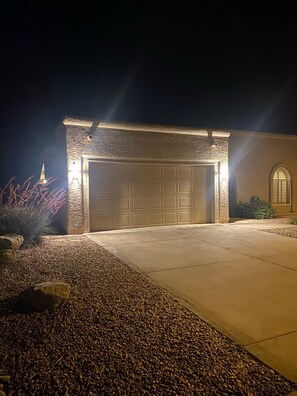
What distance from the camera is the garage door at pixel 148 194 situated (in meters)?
10.4

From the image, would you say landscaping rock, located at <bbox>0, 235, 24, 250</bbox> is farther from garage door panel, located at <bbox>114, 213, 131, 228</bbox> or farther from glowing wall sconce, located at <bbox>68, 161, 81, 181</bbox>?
garage door panel, located at <bbox>114, 213, 131, 228</bbox>

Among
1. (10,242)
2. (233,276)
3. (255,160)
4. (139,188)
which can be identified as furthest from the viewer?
(255,160)

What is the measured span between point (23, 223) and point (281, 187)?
11.9m

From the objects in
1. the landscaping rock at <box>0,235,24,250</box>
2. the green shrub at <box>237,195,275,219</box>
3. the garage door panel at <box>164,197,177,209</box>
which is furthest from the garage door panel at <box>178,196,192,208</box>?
the landscaping rock at <box>0,235,24,250</box>

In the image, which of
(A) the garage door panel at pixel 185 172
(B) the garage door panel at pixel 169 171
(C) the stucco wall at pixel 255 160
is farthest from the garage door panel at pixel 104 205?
(C) the stucco wall at pixel 255 160

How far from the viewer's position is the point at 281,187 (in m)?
15.0

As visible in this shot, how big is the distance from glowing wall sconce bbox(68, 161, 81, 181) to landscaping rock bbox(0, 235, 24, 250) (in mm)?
3154

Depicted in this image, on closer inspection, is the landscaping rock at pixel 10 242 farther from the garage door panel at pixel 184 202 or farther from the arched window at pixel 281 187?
the arched window at pixel 281 187

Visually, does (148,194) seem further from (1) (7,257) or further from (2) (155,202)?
(1) (7,257)

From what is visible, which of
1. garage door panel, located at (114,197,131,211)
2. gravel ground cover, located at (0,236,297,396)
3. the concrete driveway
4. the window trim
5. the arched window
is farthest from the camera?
the arched window

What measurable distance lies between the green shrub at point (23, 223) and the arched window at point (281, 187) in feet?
35.9

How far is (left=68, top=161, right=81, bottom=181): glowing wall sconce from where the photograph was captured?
981 centimetres

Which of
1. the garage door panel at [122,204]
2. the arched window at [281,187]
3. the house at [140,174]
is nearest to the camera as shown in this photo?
the house at [140,174]

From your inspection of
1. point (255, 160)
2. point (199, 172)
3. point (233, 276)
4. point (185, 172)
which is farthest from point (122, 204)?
point (255, 160)
